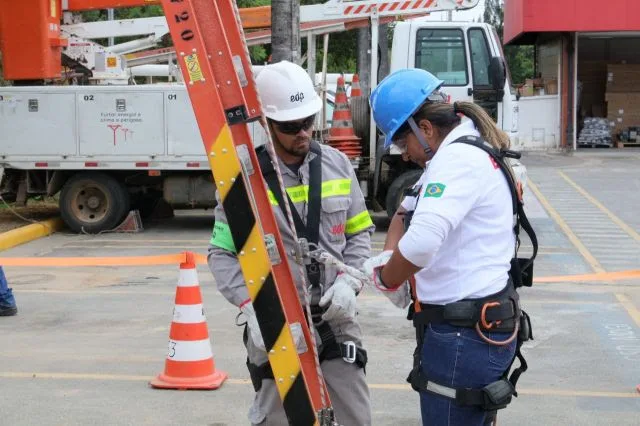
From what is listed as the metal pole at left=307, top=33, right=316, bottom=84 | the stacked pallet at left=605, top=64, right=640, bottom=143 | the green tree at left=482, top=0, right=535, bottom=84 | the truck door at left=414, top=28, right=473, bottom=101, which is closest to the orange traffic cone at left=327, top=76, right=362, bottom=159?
the metal pole at left=307, top=33, right=316, bottom=84

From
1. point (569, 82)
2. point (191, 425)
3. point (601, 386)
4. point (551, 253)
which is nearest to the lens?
point (191, 425)

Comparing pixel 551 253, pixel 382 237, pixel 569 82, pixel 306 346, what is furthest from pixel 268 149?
pixel 569 82

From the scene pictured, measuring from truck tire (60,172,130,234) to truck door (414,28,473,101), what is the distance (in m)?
4.87

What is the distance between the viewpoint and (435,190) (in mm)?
3387

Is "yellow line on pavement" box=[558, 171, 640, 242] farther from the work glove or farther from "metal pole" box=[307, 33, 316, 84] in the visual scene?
the work glove

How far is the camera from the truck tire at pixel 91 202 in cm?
1527

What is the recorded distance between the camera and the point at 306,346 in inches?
141

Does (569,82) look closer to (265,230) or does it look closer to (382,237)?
(382,237)

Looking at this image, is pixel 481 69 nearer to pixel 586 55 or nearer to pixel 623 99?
pixel 623 99

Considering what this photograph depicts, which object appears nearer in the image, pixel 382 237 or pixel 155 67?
pixel 382 237

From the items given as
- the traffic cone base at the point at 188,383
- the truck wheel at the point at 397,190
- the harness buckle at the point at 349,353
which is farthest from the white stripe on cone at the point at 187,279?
the truck wheel at the point at 397,190

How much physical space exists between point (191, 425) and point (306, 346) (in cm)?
282

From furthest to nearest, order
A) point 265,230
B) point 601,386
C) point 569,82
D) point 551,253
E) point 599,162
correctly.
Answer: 1. point 569,82
2. point 599,162
3. point 551,253
4. point 601,386
5. point 265,230

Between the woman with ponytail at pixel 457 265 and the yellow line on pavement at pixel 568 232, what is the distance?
344 inches
